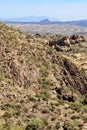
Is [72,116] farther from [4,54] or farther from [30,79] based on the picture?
[4,54]

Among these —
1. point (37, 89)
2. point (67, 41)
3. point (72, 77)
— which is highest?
point (72, 77)

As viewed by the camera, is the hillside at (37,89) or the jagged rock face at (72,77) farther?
the jagged rock face at (72,77)

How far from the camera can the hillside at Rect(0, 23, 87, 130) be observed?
2619 centimetres

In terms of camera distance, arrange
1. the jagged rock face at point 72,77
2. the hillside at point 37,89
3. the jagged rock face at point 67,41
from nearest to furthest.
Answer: the hillside at point 37,89 < the jagged rock face at point 72,77 < the jagged rock face at point 67,41

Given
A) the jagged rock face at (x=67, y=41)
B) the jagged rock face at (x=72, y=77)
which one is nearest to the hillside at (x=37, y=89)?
the jagged rock face at (x=72, y=77)

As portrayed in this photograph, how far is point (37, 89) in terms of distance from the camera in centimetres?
3250

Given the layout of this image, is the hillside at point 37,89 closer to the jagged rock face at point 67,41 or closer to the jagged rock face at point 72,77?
the jagged rock face at point 72,77

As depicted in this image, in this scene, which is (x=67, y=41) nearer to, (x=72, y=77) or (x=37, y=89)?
(x=72, y=77)

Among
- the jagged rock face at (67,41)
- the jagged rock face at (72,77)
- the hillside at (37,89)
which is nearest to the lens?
the hillside at (37,89)

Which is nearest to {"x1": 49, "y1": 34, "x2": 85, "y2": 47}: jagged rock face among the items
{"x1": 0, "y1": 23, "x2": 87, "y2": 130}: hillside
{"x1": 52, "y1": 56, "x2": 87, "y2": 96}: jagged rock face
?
{"x1": 52, "y1": 56, "x2": 87, "y2": 96}: jagged rock face

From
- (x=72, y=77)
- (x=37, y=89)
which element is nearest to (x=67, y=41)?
(x=72, y=77)

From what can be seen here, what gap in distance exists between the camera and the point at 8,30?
41250 mm

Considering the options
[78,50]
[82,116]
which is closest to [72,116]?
[82,116]

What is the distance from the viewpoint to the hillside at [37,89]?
26.2 meters
